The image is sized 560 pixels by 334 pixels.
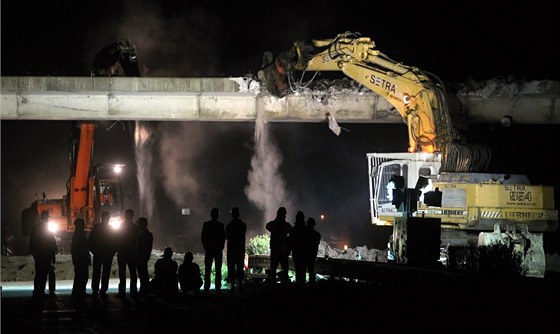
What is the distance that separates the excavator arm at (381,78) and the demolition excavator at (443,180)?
28 millimetres

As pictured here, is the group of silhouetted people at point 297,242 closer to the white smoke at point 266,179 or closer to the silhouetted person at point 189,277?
the silhouetted person at point 189,277

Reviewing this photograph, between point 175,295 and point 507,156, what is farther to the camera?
point 507,156

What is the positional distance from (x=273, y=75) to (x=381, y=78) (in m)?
3.85

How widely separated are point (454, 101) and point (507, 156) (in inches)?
453

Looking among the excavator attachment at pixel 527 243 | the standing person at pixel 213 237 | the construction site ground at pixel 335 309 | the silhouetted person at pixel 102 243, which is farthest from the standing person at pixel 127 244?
the excavator attachment at pixel 527 243

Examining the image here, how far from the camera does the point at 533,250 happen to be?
18875mm

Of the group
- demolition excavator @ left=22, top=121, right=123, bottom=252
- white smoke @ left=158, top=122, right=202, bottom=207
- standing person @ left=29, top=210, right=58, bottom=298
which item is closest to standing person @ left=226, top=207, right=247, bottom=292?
standing person @ left=29, top=210, right=58, bottom=298

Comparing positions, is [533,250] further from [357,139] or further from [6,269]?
[357,139]

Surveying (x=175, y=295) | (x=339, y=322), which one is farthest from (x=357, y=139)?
(x=339, y=322)

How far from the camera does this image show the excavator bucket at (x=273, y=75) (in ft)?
80.0

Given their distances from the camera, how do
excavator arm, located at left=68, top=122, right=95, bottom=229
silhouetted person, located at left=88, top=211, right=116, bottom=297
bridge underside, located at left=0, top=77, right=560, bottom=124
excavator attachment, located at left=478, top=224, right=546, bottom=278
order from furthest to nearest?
excavator arm, located at left=68, top=122, right=95, bottom=229 → bridge underside, located at left=0, top=77, right=560, bottom=124 → excavator attachment, located at left=478, top=224, right=546, bottom=278 → silhouetted person, located at left=88, top=211, right=116, bottom=297

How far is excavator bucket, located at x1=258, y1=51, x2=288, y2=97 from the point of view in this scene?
24.4 m

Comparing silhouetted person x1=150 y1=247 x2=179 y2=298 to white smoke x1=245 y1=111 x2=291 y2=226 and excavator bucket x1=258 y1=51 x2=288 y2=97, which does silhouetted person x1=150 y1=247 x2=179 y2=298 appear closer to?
excavator bucket x1=258 y1=51 x2=288 y2=97

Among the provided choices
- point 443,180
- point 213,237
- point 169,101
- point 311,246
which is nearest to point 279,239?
point 311,246
